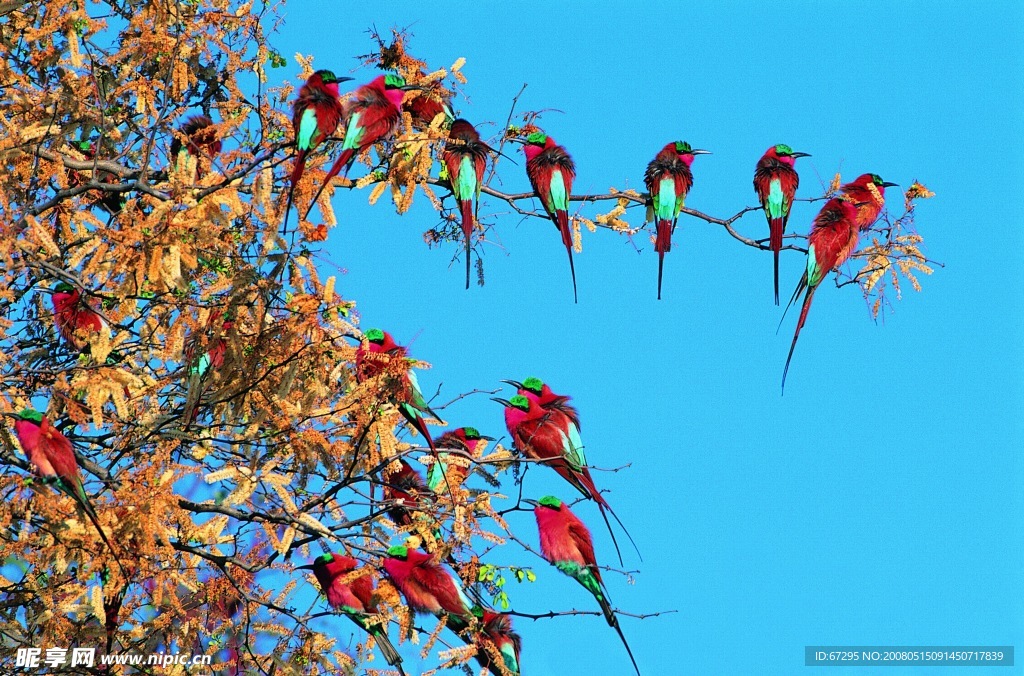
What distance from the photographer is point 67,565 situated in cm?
514

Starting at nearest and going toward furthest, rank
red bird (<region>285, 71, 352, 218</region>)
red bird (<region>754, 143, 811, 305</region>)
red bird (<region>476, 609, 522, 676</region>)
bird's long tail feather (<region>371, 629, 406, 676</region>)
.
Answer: bird's long tail feather (<region>371, 629, 406, 676</region>), red bird (<region>285, 71, 352, 218</region>), red bird (<region>476, 609, 522, 676</region>), red bird (<region>754, 143, 811, 305</region>)

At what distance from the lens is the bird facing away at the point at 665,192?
24.4 feet

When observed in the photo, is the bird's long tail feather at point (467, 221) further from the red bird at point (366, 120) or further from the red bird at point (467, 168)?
the red bird at point (366, 120)

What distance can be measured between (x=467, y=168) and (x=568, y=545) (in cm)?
205

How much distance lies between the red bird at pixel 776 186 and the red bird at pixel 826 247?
21 centimetres

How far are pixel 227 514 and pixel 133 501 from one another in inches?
21.6

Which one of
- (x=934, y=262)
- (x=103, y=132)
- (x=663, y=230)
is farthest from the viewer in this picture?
(x=663, y=230)

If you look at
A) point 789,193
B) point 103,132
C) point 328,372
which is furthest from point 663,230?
point 103,132

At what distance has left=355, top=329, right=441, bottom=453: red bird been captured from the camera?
5309mm

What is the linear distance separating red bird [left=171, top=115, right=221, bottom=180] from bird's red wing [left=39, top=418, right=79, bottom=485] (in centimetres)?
120

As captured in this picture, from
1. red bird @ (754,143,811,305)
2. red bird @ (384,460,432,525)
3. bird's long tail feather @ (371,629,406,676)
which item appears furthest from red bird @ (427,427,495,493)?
red bird @ (754,143,811,305)

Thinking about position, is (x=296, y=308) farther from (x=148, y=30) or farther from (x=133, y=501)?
(x=148, y=30)

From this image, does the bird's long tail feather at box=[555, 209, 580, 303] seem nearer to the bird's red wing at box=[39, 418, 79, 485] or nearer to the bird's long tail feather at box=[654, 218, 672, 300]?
the bird's long tail feather at box=[654, 218, 672, 300]

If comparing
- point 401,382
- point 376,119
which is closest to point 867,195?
point 376,119
